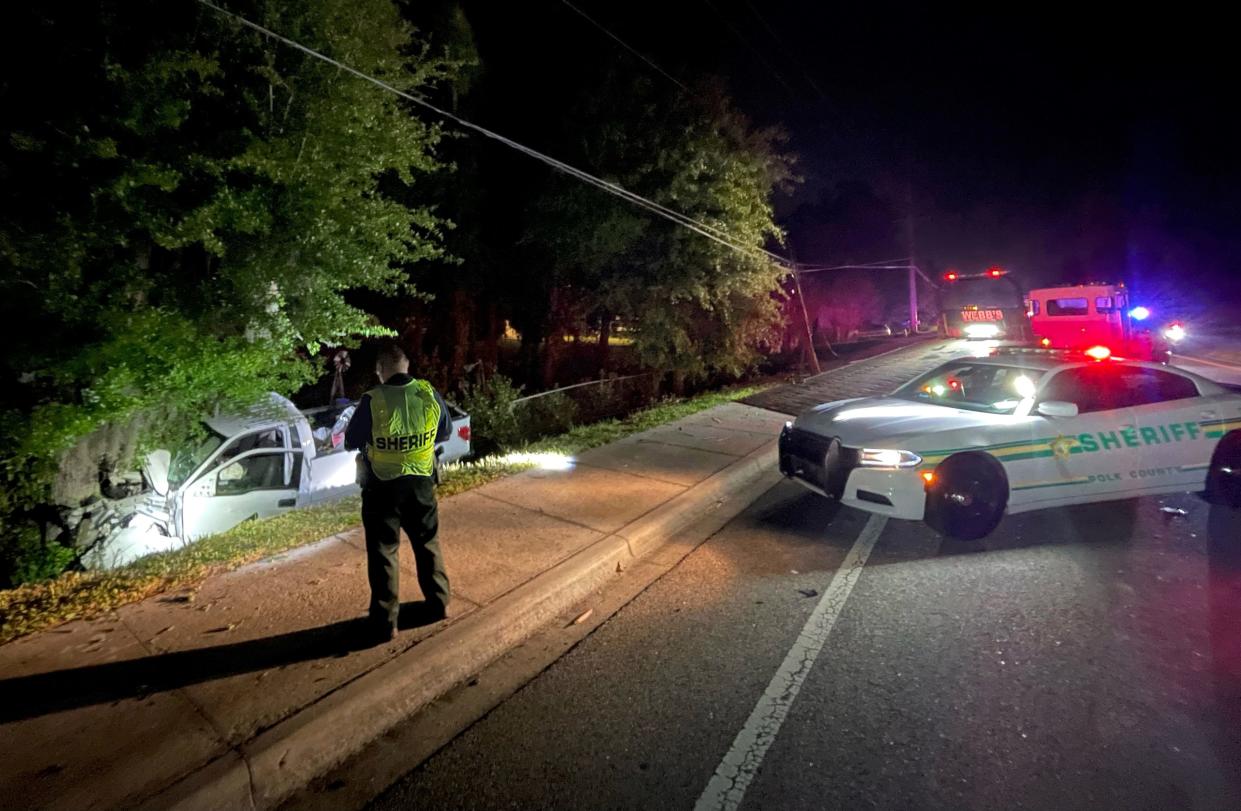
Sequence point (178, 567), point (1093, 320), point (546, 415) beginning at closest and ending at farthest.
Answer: point (178, 567)
point (546, 415)
point (1093, 320)

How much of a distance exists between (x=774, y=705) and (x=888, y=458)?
9.34 feet

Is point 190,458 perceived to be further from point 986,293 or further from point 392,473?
point 986,293

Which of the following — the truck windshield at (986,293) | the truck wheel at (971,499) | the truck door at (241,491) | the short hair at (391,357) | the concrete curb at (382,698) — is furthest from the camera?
the truck windshield at (986,293)

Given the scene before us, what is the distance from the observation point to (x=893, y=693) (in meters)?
3.47

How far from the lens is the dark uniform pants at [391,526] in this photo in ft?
12.4

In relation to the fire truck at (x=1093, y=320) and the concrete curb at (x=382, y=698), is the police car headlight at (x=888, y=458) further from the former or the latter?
the fire truck at (x=1093, y=320)

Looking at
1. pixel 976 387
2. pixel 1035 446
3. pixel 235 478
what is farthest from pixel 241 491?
pixel 976 387

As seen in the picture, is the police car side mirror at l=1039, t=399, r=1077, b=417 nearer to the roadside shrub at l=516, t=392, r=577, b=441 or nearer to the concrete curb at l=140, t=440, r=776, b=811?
the concrete curb at l=140, t=440, r=776, b=811

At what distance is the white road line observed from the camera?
2818 millimetres

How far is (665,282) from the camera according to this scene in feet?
48.6

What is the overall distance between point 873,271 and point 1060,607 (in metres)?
38.2

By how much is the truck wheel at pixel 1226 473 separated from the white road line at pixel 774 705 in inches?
144

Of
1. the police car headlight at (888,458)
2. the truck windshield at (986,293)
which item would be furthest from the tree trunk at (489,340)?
the truck windshield at (986,293)

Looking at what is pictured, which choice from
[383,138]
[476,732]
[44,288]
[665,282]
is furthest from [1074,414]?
Answer: [665,282]
